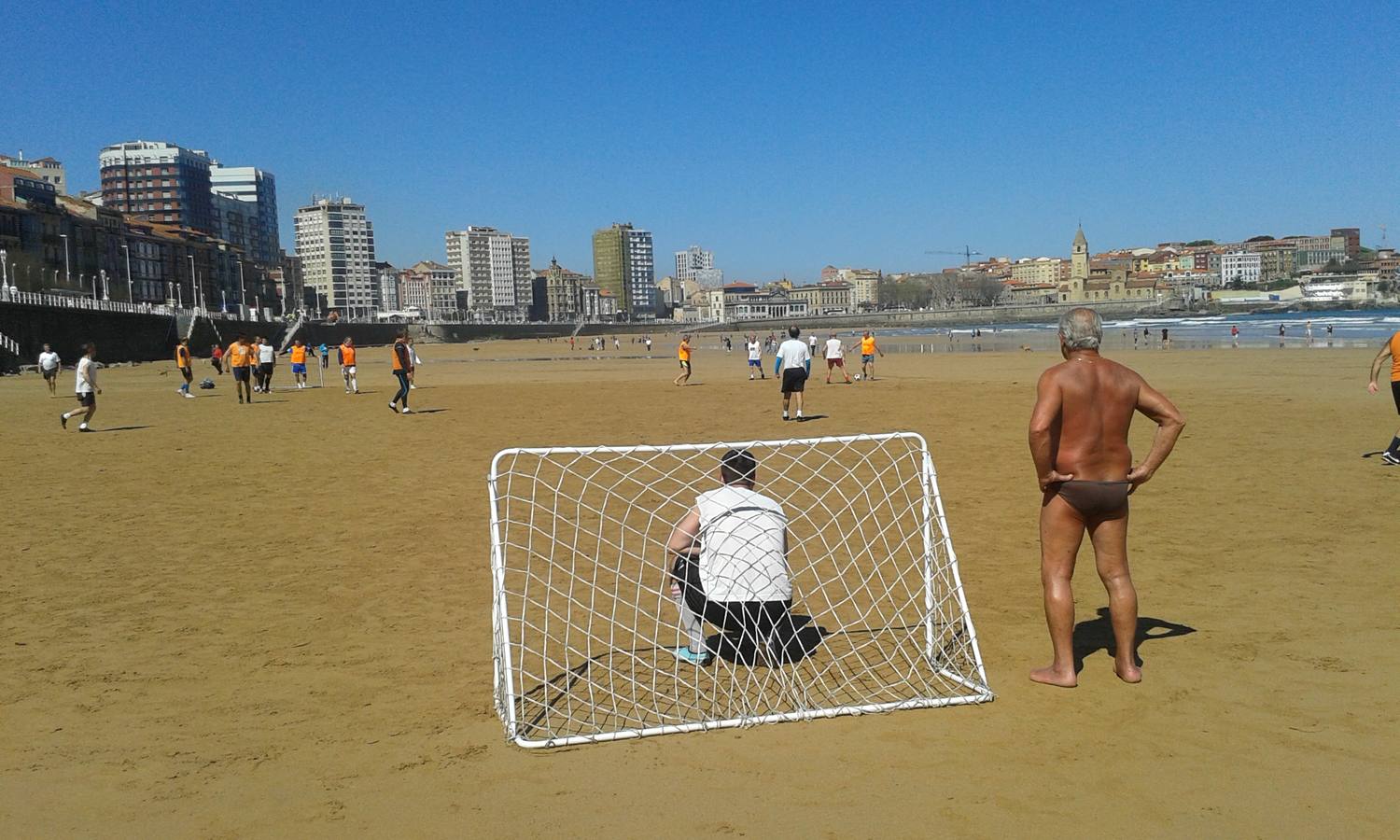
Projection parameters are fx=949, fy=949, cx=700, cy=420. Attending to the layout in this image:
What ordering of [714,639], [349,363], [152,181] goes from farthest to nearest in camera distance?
[152,181] → [349,363] → [714,639]

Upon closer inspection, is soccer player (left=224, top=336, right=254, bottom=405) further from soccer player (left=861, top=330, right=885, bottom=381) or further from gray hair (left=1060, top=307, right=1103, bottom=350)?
gray hair (left=1060, top=307, right=1103, bottom=350)

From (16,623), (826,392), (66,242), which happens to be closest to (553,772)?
(16,623)

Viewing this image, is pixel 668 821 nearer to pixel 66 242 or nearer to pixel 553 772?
pixel 553 772

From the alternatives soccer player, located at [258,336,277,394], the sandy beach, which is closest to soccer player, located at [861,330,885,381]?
the sandy beach

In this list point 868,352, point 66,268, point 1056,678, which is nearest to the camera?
point 1056,678

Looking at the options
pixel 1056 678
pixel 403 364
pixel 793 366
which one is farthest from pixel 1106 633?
pixel 403 364

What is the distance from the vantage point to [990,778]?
367cm

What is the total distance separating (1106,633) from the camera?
17.8 ft

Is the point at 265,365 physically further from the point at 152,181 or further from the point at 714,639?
the point at 152,181

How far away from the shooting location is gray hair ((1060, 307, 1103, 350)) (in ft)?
14.6

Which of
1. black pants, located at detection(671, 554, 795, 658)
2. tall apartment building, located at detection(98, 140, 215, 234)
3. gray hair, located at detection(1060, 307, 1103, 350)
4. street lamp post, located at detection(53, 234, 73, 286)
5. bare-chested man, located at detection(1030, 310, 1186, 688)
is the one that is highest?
tall apartment building, located at detection(98, 140, 215, 234)

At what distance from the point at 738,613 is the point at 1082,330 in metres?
2.22

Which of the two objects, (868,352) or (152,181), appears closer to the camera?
(868,352)

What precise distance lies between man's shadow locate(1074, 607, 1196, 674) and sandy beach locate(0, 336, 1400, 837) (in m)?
0.03
